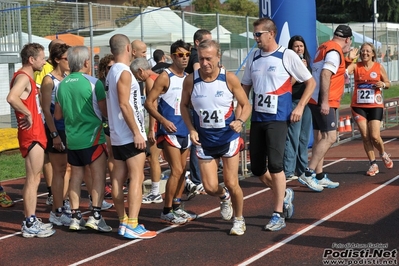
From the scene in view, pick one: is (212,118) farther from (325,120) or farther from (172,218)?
(325,120)

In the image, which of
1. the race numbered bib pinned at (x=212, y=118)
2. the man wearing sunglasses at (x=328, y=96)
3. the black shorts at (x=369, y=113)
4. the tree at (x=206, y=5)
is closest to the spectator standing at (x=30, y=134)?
the race numbered bib pinned at (x=212, y=118)

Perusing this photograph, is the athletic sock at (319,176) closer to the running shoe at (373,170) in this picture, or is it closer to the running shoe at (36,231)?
the running shoe at (373,170)

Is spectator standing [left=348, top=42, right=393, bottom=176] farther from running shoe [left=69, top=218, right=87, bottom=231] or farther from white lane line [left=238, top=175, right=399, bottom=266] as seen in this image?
running shoe [left=69, top=218, right=87, bottom=231]

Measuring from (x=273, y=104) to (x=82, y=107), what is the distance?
2.04 m

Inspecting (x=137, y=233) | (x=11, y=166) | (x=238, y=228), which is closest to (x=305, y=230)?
(x=238, y=228)

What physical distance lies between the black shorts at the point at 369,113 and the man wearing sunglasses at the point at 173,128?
4.01 m

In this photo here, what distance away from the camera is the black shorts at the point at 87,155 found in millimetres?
8023

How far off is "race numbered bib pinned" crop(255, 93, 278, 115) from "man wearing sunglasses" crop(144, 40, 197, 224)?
1.05m

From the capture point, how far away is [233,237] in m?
7.64

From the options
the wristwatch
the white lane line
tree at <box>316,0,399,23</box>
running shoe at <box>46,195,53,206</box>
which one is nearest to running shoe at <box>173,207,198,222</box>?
the white lane line

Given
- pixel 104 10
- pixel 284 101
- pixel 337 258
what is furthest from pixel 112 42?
pixel 104 10

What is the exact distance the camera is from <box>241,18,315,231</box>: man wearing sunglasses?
312 inches

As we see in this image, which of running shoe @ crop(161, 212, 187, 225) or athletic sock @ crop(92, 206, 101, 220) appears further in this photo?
running shoe @ crop(161, 212, 187, 225)

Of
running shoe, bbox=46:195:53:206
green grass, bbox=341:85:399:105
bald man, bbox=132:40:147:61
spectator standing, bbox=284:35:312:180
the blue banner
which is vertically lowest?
green grass, bbox=341:85:399:105
